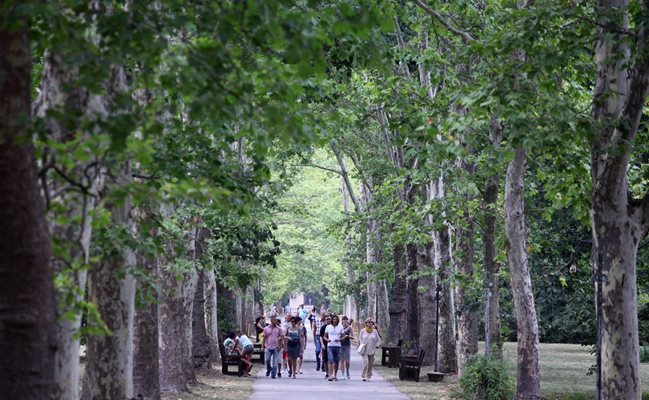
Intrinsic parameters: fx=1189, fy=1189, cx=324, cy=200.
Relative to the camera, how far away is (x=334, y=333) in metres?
32.2

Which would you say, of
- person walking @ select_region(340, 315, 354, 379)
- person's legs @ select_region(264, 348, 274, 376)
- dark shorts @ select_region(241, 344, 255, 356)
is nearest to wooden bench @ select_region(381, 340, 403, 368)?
person walking @ select_region(340, 315, 354, 379)

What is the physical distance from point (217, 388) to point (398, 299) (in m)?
17.8

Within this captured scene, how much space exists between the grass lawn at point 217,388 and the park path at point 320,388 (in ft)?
0.96

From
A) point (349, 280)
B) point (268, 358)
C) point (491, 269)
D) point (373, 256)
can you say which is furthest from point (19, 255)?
point (349, 280)

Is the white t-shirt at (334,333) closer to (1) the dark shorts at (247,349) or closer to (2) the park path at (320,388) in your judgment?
(2) the park path at (320,388)

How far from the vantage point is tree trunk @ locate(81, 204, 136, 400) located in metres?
12.7

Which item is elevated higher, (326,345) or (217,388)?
(326,345)

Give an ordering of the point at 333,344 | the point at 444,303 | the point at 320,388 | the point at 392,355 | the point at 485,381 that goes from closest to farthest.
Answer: the point at 485,381 < the point at 320,388 < the point at 333,344 < the point at 444,303 < the point at 392,355

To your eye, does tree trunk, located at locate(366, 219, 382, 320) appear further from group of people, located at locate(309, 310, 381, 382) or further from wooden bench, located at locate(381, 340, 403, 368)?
group of people, located at locate(309, 310, 381, 382)

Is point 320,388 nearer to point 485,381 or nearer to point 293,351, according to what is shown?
point 293,351

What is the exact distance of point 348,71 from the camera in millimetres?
18297

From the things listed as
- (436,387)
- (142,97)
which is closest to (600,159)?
(142,97)

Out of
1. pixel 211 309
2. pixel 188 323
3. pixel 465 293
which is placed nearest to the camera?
pixel 188 323

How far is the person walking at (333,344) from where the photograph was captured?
104 feet
